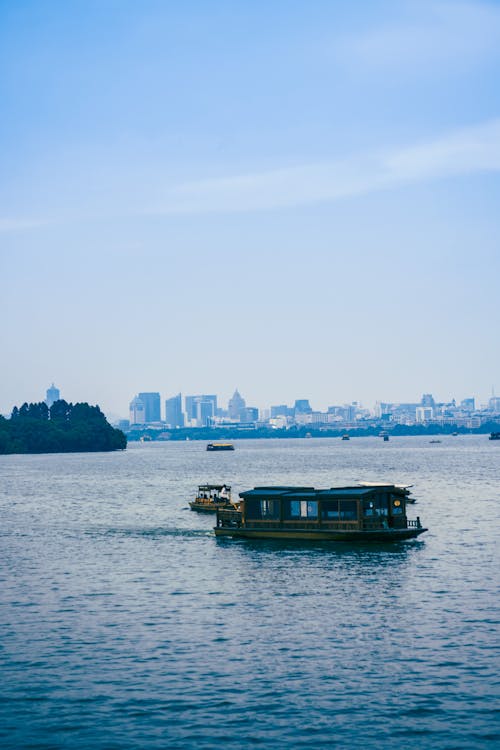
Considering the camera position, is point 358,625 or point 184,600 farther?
point 184,600

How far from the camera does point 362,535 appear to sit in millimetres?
84688

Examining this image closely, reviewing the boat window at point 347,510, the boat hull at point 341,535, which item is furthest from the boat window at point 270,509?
the boat window at point 347,510

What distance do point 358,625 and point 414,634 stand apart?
328 centimetres

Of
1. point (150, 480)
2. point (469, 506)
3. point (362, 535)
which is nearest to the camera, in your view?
point (362, 535)

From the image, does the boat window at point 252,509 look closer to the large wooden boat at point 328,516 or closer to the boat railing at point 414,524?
the large wooden boat at point 328,516

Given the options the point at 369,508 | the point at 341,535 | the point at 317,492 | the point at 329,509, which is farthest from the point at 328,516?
the point at 369,508

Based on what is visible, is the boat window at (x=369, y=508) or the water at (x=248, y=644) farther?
the boat window at (x=369, y=508)

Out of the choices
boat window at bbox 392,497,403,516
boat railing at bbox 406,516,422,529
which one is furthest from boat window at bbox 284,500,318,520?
boat railing at bbox 406,516,422,529

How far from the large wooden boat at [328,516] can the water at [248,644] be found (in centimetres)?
169

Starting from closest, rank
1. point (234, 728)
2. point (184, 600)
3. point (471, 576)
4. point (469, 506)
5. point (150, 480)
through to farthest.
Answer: point (234, 728) < point (184, 600) < point (471, 576) < point (469, 506) < point (150, 480)

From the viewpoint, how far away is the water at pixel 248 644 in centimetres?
3703

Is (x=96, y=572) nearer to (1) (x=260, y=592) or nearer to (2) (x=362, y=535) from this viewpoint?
(1) (x=260, y=592)

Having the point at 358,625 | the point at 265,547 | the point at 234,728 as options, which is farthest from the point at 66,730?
the point at 265,547

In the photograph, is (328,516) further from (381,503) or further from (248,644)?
(248,644)
